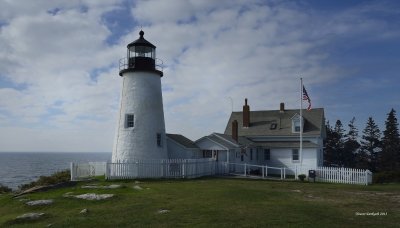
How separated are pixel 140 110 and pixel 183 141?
660 cm

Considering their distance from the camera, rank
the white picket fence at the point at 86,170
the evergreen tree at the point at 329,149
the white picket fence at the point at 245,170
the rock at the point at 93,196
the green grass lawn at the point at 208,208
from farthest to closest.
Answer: the evergreen tree at the point at 329,149, the white picket fence at the point at 245,170, the white picket fence at the point at 86,170, the rock at the point at 93,196, the green grass lawn at the point at 208,208

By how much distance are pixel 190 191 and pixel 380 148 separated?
42759 millimetres

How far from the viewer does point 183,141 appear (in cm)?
3375

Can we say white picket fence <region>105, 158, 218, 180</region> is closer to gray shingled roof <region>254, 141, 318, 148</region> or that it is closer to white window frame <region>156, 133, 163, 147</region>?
white window frame <region>156, 133, 163, 147</region>

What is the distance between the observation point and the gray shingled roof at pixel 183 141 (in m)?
32.8

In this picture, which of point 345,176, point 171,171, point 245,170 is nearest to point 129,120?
point 171,171

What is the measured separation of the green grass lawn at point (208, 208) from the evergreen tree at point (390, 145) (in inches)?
1341

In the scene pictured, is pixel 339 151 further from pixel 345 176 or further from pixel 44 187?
pixel 44 187

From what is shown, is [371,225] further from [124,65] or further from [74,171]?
[124,65]

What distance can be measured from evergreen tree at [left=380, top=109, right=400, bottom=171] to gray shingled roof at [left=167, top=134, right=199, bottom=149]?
29084mm

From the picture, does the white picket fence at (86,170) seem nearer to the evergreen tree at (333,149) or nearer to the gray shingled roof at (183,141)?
the gray shingled roof at (183,141)

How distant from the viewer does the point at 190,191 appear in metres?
19.8

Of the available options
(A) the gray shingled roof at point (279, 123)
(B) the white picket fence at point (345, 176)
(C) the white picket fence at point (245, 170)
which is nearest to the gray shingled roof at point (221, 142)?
(C) the white picket fence at point (245, 170)

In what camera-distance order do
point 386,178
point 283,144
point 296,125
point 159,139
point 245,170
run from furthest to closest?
point 296,125 → point 283,144 → point 245,170 → point 386,178 → point 159,139
